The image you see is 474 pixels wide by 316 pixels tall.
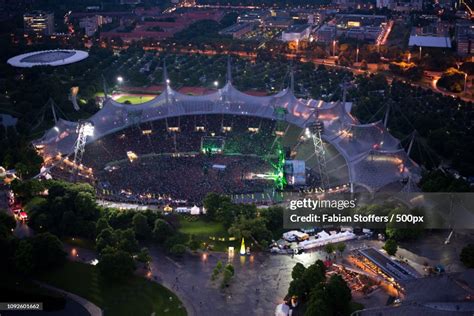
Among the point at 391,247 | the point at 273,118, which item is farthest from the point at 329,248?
the point at 273,118

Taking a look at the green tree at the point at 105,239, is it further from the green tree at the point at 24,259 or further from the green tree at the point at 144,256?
the green tree at the point at 24,259

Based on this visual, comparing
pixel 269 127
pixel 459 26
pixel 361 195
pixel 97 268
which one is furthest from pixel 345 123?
pixel 459 26

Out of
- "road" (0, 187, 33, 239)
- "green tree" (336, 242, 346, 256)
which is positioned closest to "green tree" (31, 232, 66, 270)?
"road" (0, 187, 33, 239)

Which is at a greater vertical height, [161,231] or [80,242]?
[161,231]

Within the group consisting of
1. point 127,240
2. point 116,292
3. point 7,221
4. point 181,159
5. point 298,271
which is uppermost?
point 127,240

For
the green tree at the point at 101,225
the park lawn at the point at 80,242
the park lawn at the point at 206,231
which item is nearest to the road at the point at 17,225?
the park lawn at the point at 80,242

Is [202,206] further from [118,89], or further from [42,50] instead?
[42,50]

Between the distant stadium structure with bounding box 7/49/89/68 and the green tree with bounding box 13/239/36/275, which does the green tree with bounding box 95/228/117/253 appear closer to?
the green tree with bounding box 13/239/36/275

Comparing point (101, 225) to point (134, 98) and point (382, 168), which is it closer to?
point (382, 168)
